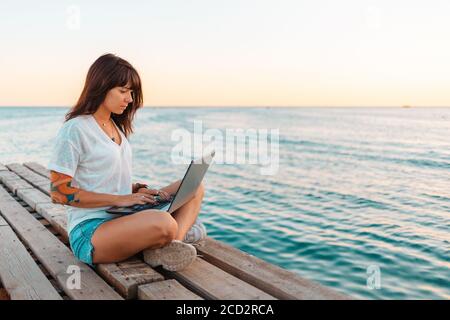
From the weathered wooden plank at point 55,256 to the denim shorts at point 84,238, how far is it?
0.30ft

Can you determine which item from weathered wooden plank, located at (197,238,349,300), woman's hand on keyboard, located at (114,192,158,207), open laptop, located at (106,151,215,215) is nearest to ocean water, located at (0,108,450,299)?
weathered wooden plank, located at (197,238,349,300)

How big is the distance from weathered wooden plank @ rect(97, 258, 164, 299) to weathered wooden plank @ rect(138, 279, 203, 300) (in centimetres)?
5

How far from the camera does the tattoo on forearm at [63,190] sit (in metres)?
2.73

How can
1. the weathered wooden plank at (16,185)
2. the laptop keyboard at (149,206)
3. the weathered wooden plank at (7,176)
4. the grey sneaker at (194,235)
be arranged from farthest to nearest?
the weathered wooden plank at (7,176)
the weathered wooden plank at (16,185)
the grey sneaker at (194,235)
the laptop keyboard at (149,206)

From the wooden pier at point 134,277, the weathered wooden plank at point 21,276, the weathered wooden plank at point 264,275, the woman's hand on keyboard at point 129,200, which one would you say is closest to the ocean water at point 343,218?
the weathered wooden plank at point 264,275

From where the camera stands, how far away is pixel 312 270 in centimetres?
597

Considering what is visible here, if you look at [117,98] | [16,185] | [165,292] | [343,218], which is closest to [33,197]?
[16,185]

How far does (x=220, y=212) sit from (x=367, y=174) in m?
6.89

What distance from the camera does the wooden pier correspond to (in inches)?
101

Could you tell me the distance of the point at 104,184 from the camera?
2990 mm

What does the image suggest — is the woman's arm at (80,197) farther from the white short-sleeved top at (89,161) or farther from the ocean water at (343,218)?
the ocean water at (343,218)

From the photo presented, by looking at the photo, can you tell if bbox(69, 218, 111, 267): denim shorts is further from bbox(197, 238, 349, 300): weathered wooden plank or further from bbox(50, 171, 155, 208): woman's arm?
bbox(197, 238, 349, 300): weathered wooden plank

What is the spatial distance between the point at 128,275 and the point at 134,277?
0.06 m

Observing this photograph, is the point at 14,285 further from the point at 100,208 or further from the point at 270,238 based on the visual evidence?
the point at 270,238
